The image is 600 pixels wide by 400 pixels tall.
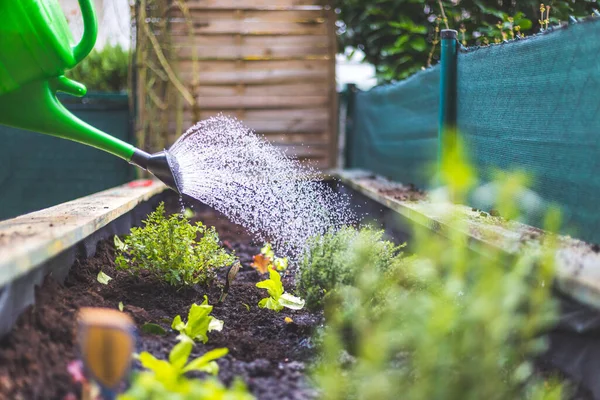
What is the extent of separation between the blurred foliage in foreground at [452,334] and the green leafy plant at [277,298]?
59 centimetres

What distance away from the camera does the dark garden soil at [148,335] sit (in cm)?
147

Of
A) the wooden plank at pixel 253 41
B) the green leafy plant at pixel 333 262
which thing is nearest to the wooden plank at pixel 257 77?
the wooden plank at pixel 253 41

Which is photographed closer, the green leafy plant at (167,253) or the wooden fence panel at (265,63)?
the green leafy plant at (167,253)

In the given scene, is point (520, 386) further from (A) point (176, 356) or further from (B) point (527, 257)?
(A) point (176, 356)

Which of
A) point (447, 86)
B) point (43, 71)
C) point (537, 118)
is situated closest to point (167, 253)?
point (43, 71)

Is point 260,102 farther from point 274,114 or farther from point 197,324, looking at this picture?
point 197,324

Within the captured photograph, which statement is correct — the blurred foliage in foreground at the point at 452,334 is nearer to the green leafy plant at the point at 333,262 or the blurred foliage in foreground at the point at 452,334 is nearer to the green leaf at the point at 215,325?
the green leafy plant at the point at 333,262

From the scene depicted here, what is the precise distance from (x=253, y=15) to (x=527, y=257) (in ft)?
16.2

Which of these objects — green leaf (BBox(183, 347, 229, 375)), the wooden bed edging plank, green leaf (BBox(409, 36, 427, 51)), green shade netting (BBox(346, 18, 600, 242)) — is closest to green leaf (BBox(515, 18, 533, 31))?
green shade netting (BBox(346, 18, 600, 242))

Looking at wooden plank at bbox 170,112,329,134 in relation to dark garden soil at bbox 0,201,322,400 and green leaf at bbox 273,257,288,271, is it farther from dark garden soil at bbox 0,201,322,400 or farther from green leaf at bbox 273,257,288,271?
dark garden soil at bbox 0,201,322,400

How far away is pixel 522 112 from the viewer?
8.11 feet

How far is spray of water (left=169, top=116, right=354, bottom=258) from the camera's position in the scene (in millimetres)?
3104

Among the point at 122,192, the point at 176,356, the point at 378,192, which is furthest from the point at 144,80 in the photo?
the point at 176,356

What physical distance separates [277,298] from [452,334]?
118 centimetres
